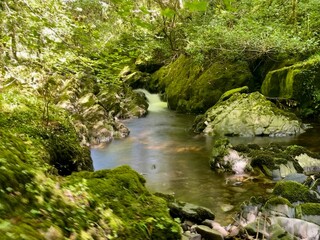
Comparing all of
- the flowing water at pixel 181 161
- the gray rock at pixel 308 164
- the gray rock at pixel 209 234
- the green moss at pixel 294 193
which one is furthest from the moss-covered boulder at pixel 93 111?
the gray rock at pixel 209 234

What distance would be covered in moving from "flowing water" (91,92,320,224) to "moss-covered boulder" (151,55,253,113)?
2.43 m

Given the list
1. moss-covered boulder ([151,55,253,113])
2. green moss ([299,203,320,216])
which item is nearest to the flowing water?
green moss ([299,203,320,216])

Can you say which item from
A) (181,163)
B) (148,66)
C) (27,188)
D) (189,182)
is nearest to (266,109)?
(181,163)

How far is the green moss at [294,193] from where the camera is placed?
22.3 feet

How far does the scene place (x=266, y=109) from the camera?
15.0 m

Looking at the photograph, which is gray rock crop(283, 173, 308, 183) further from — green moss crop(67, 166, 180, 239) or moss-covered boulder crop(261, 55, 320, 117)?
moss-covered boulder crop(261, 55, 320, 117)

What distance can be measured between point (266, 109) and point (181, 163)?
583 cm

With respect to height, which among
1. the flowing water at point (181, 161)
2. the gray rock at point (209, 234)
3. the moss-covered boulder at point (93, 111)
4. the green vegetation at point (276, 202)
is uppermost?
the moss-covered boulder at point (93, 111)

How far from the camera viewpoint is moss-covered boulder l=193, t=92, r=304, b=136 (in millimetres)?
14223

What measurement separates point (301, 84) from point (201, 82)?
7104 millimetres

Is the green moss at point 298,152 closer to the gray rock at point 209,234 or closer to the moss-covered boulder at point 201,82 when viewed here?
the gray rock at point 209,234

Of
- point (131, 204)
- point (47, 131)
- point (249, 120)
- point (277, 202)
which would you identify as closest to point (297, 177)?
point (277, 202)

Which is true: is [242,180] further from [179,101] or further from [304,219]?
[179,101]

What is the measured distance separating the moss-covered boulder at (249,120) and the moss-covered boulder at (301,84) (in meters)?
1.68
